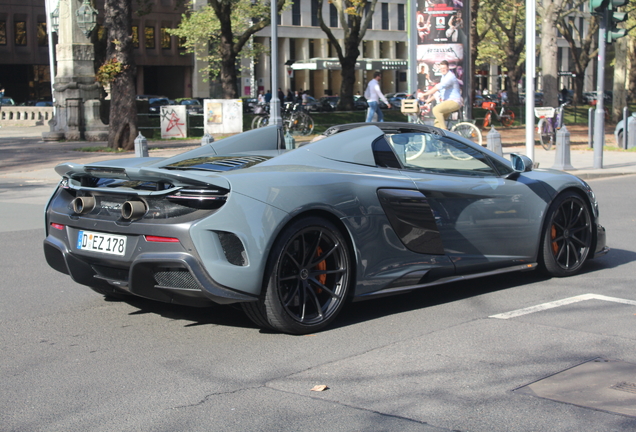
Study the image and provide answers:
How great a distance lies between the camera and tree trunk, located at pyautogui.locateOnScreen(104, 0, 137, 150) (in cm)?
2258

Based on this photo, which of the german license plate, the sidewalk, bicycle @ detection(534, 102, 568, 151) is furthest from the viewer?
bicycle @ detection(534, 102, 568, 151)

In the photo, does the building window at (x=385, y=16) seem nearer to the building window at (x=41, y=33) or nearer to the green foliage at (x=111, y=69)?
the building window at (x=41, y=33)

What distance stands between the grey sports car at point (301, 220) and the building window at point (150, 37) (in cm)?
6825

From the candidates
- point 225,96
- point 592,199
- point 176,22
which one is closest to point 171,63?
point 176,22

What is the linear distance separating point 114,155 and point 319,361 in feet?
59.3

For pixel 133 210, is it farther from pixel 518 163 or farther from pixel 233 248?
pixel 518 163

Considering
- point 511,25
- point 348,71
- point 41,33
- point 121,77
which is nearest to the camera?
point 121,77

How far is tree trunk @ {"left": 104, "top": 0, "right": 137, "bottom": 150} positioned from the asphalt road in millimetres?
16704

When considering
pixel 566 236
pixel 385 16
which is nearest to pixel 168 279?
pixel 566 236

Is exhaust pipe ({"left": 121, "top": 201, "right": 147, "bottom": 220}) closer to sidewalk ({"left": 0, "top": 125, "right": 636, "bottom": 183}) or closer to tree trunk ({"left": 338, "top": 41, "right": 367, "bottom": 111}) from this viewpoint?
sidewalk ({"left": 0, "top": 125, "right": 636, "bottom": 183})

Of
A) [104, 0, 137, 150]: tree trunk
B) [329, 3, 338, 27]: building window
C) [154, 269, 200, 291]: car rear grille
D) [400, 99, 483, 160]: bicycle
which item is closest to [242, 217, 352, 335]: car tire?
[154, 269, 200, 291]: car rear grille

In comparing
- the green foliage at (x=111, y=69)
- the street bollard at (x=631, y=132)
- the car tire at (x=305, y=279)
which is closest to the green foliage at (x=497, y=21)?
the street bollard at (x=631, y=132)

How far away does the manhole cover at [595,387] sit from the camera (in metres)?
3.98

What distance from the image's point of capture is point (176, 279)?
16.1 feet
